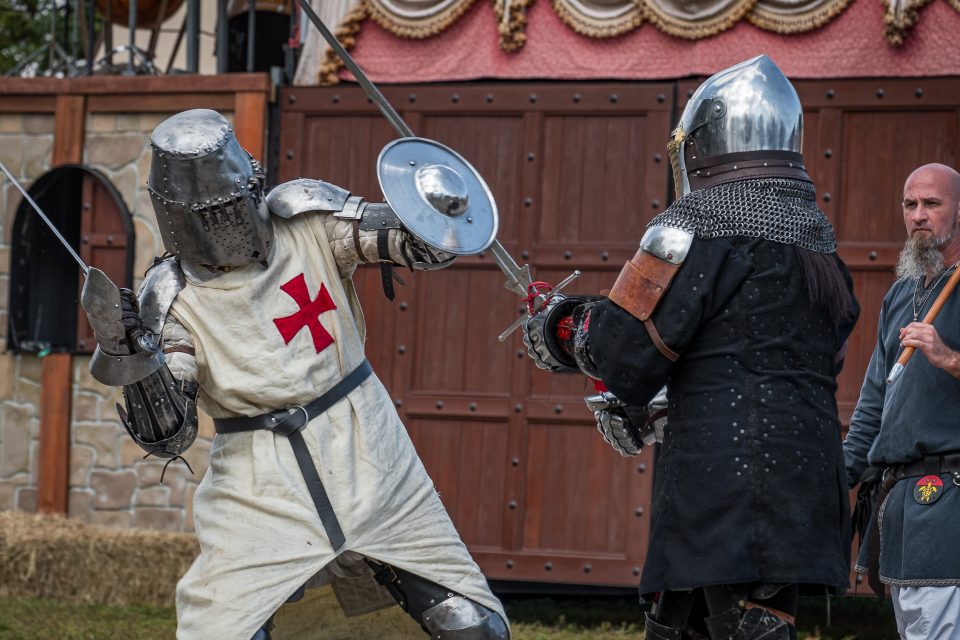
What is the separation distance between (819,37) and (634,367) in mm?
3417

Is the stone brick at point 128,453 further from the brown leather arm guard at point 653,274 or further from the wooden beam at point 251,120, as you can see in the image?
the brown leather arm guard at point 653,274

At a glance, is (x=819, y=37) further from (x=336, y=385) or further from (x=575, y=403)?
(x=336, y=385)

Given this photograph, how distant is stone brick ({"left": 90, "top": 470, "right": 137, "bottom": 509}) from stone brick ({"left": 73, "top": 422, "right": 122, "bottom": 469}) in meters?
0.05

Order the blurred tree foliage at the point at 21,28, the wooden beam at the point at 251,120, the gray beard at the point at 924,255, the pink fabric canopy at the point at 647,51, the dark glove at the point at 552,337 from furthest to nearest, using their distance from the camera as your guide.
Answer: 1. the blurred tree foliage at the point at 21,28
2. the wooden beam at the point at 251,120
3. the pink fabric canopy at the point at 647,51
4. the gray beard at the point at 924,255
5. the dark glove at the point at 552,337

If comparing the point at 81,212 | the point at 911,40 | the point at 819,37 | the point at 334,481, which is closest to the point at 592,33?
the point at 819,37

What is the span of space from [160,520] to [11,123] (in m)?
2.07

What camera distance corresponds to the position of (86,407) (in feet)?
21.8

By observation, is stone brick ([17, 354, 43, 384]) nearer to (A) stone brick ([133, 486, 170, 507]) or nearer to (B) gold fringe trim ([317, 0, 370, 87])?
(A) stone brick ([133, 486, 170, 507])

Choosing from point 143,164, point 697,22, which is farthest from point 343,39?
point 697,22

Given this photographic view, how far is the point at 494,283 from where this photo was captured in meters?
6.31

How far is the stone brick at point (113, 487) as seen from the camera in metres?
6.60

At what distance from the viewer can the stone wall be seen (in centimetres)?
656

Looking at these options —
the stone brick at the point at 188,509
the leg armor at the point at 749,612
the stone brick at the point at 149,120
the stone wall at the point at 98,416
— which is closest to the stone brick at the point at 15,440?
the stone wall at the point at 98,416

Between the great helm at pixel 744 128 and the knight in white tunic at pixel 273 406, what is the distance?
833 mm
